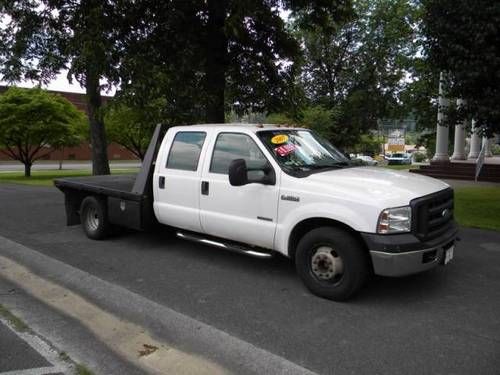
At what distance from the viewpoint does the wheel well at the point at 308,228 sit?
186 inches

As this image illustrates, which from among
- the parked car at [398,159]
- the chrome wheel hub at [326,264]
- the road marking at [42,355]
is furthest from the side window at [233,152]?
the parked car at [398,159]

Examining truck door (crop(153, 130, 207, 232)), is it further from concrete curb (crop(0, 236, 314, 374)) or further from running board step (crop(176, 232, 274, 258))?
concrete curb (crop(0, 236, 314, 374))

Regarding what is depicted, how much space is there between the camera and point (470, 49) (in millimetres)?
7562

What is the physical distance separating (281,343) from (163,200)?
125 inches

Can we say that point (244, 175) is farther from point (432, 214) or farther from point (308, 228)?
point (432, 214)

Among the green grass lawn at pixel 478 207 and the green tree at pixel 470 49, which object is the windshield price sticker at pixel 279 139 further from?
the green grass lawn at pixel 478 207

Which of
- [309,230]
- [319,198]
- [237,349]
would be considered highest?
[319,198]

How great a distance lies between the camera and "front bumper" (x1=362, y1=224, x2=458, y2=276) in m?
4.37

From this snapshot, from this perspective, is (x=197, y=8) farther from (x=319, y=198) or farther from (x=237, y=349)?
(x=237, y=349)

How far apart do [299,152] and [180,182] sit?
1644 mm

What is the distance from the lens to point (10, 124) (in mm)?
24953

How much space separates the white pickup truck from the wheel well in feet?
0.04

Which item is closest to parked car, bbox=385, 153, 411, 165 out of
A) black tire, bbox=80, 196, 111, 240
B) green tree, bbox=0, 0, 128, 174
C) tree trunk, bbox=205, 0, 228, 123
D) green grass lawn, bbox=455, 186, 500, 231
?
green grass lawn, bbox=455, 186, 500, 231

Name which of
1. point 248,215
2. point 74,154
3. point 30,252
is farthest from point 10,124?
point 74,154
